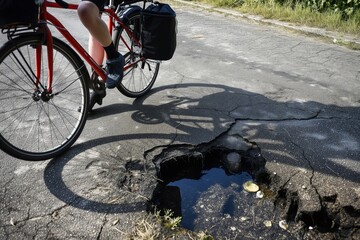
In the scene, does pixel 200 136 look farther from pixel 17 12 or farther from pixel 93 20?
pixel 17 12

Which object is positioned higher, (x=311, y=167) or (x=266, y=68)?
(x=266, y=68)

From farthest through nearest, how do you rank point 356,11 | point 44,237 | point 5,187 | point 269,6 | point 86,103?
point 269,6, point 356,11, point 86,103, point 5,187, point 44,237

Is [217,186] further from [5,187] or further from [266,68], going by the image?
[266,68]

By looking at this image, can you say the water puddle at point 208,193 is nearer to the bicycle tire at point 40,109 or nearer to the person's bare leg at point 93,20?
the bicycle tire at point 40,109

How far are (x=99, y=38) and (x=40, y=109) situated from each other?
120 centimetres

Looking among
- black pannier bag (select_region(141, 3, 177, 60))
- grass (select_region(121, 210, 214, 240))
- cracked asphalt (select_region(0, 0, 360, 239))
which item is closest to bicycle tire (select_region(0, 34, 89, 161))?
cracked asphalt (select_region(0, 0, 360, 239))

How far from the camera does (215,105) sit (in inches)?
144

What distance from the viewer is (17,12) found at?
6.77 ft

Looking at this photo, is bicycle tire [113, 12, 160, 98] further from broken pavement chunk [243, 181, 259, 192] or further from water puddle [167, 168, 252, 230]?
broken pavement chunk [243, 181, 259, 192]

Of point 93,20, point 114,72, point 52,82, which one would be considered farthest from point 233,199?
point 52,82

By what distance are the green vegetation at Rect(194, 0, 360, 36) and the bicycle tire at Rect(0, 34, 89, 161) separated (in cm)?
479

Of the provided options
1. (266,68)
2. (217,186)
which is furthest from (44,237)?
(266,68)

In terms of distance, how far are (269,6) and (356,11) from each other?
181 cm

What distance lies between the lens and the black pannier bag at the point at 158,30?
3.08m
